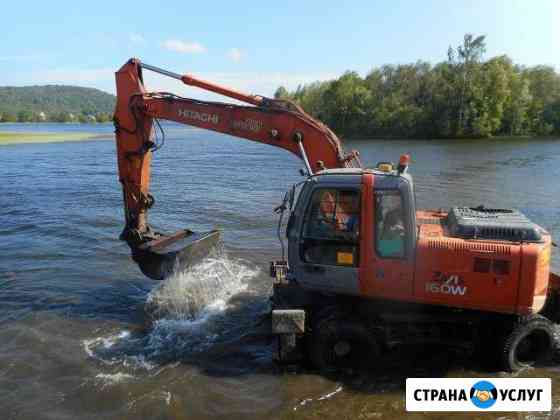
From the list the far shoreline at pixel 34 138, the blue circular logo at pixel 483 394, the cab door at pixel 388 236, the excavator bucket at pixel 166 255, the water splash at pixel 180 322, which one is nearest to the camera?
the blue circular logo at pixel 483 394

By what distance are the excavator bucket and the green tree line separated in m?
54.7

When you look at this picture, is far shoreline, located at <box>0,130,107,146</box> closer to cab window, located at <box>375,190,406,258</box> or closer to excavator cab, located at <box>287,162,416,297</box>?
excavator cab, located at <box>287,162,416,297</box>

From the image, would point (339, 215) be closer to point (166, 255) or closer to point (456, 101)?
point (166, 255)

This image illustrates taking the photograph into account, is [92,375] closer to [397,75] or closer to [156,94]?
[156,94]

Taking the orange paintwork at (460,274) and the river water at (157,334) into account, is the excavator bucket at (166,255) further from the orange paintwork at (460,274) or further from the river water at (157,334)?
the orange paintwork at (460,274)

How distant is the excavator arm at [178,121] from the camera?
7777 mm

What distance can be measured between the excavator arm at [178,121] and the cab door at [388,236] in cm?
145

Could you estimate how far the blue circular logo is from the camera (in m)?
5.88

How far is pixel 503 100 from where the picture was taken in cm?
5719

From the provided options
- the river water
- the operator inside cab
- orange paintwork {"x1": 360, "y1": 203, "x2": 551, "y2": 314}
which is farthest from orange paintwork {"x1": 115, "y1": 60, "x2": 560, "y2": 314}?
the river water

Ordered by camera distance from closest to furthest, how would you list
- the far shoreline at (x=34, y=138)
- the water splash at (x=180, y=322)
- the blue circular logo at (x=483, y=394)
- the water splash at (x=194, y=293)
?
the blue circular logo at (x=483, y=394), the water splash at (x=180, y=322), the water splash at (x=194, y=293), the far shoreline at (x=34, y=138)

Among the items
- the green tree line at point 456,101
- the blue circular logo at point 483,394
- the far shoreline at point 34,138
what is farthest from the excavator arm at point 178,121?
the green tree line at point 456,101

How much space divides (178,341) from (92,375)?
140cm

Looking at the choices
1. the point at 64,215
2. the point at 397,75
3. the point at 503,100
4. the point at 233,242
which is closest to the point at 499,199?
the point at 233,242
